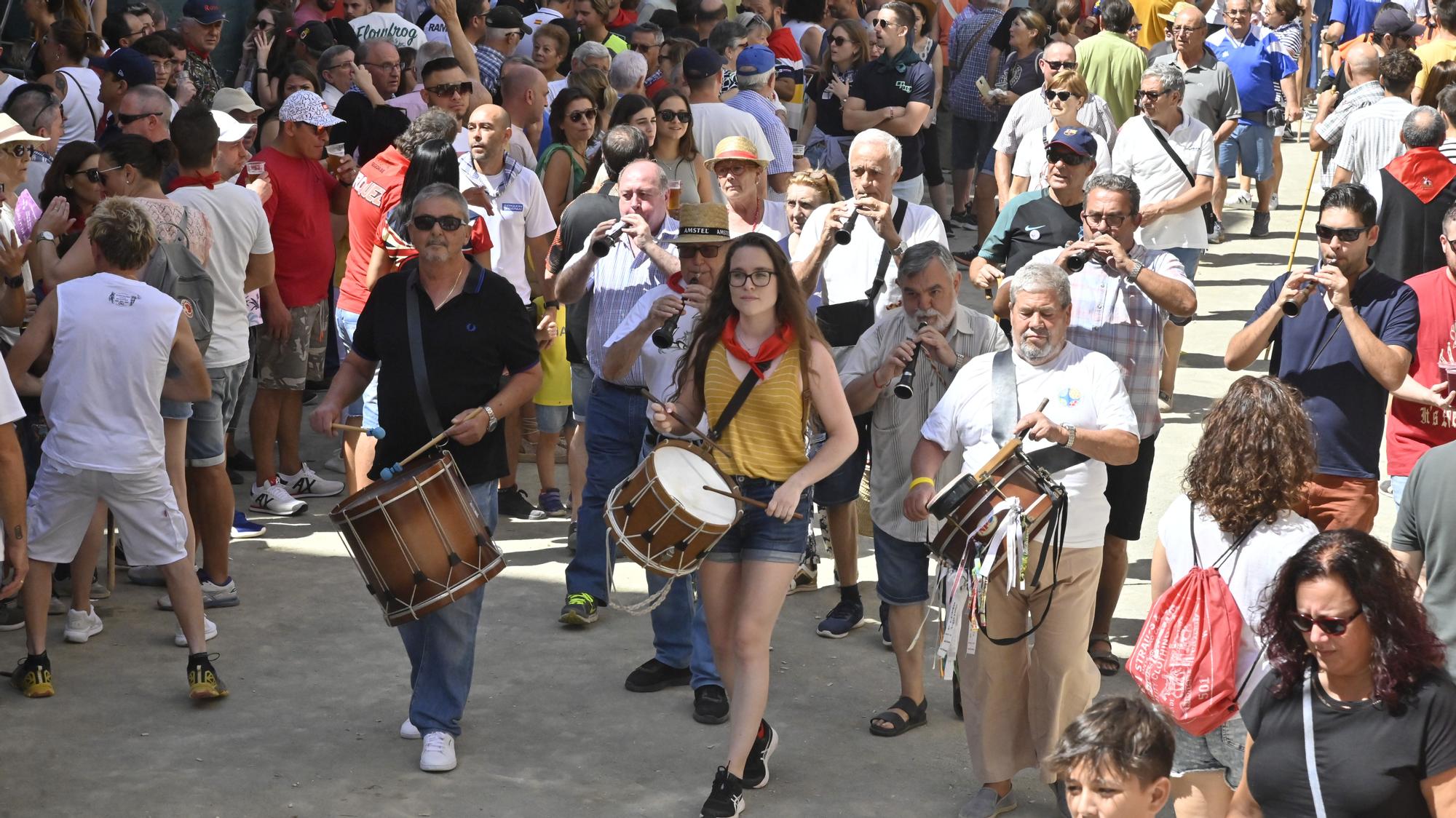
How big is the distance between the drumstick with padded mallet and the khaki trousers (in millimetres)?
1815

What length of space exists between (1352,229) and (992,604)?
195 centimetres

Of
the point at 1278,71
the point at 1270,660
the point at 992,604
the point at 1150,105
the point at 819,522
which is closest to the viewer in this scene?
the point at 1270,660

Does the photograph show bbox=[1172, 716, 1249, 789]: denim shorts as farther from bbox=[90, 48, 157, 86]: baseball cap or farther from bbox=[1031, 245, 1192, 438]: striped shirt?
bbox=[90, 48, 157, 86]: baseball cap

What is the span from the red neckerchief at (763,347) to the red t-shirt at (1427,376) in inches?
92.0

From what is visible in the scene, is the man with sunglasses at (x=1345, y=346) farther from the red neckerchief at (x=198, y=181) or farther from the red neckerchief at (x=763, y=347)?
the red neckerchief at (x=198, y=181)

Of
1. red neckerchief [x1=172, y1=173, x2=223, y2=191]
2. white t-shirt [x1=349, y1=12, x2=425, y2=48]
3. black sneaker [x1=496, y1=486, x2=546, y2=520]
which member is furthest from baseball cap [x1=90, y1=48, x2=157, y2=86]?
black sneaker [x1=496, y1=486, x2=546, y2=520]

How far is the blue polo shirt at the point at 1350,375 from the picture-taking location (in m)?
5.88

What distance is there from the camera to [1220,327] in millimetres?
12594

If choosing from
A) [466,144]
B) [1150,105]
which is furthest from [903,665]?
[1150,105]

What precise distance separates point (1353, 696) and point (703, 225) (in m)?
3.04

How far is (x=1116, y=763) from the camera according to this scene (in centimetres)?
358

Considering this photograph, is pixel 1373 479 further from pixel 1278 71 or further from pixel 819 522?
pixel 1278 71

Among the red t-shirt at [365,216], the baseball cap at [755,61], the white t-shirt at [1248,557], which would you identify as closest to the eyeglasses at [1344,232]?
the white t-shirt at [1248,557]

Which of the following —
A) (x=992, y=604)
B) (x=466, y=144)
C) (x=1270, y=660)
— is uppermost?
(x=466, y=144)
